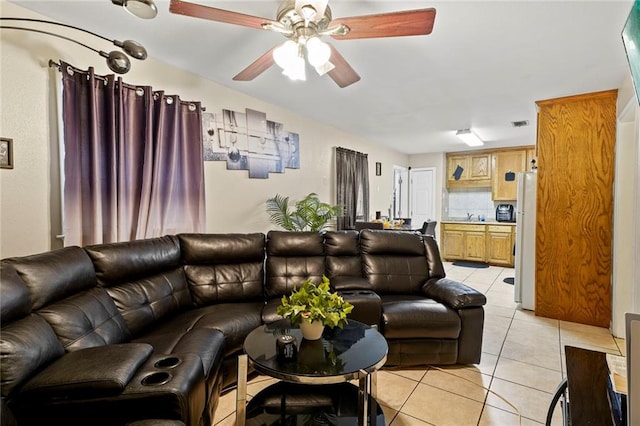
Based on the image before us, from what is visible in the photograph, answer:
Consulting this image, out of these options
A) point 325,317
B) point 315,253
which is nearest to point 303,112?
point 315,253

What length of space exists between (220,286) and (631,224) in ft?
12.6

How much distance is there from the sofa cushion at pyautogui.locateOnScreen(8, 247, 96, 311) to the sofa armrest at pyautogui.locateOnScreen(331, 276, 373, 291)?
171 centimetres

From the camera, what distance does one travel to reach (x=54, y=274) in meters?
1.53

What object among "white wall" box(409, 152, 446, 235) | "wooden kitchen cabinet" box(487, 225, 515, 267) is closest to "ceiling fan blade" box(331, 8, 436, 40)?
"wooden kitchen cabinet" box(487, 225, 515, 267)

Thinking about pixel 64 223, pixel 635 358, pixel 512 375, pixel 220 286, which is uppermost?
pixel 64 223

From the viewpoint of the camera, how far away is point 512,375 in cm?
229

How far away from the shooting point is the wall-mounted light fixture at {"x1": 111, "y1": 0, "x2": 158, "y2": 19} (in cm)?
139

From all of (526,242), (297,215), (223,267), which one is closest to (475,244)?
(526,242)

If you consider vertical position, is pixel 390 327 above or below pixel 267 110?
below

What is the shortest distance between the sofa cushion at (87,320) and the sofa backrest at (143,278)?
0.09m

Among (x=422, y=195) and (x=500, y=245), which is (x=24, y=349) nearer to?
(x=500, y=245)

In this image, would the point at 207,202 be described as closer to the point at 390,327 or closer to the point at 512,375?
the point at 390,327

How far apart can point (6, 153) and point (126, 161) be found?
670 millimetres

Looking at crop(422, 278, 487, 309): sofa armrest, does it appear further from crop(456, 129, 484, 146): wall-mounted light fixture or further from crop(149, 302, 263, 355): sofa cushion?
crop(456, 129, 484, 146): wall-mounted light fixture
